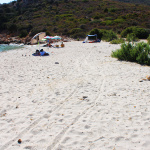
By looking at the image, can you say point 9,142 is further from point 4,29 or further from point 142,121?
point 4,29

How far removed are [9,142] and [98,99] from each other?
2522mm

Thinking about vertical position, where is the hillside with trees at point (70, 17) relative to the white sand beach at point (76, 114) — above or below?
above

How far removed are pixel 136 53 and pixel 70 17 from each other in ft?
137

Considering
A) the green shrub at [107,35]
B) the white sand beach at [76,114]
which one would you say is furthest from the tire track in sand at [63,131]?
the green shrub at [107,35]

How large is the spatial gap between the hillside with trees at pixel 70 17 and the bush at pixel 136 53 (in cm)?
2273

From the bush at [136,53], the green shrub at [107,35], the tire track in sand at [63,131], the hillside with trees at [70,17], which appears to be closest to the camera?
the tire track in sand at [63,131]

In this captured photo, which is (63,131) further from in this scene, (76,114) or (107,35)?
(107,35)

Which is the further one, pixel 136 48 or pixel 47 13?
pixel 47 13

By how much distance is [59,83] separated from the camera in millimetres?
6258

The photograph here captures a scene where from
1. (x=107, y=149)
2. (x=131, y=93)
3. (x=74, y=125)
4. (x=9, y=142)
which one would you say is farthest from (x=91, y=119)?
(x=131, y=93)

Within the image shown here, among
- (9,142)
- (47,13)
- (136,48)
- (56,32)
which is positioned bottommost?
(9,142)

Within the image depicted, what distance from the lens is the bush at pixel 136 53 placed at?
922cm

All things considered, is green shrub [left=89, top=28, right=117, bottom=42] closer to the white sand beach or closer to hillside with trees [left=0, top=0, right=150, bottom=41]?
hillside with trees [left=0, top=0, right=150, bottom=41]

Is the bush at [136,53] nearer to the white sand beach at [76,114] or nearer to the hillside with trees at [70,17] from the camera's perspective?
the white sand beach at [76,114]
